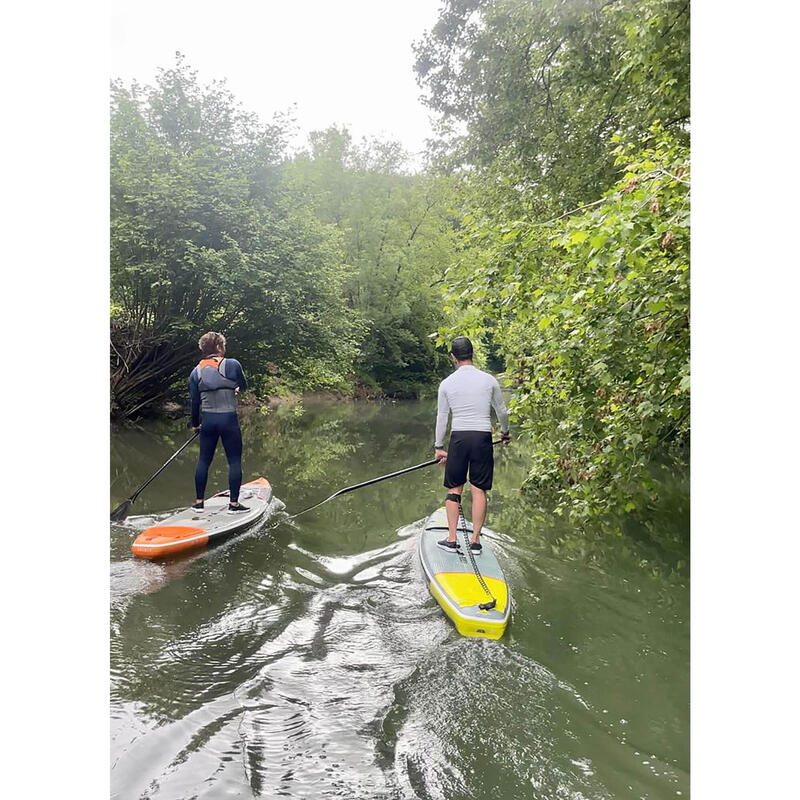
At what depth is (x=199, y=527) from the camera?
13.9 ft

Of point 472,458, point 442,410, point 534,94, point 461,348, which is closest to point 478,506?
point 472,458

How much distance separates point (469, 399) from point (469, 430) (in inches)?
7.9

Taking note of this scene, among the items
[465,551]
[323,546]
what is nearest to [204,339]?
[323,546]

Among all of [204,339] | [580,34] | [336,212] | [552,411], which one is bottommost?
[552,411]

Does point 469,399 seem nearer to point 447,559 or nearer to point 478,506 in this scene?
point 478,506

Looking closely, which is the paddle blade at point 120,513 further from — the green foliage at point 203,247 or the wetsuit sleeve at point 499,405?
the green foliage at point 203,247

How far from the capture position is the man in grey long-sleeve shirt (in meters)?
3.86

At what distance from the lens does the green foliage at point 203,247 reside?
36.1 ft

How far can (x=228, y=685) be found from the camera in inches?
90.7

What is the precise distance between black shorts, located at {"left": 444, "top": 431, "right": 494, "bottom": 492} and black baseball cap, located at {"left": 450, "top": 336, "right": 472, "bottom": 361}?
19.8 inches

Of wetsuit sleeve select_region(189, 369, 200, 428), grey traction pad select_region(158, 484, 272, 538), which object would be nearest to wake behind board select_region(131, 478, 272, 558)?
grey traction pad select_region(158, 484, 272, 538)

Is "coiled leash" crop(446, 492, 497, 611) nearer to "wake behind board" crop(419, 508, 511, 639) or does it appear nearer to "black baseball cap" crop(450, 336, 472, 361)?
"wake behind board" crop(419, 508, 511, 639)
